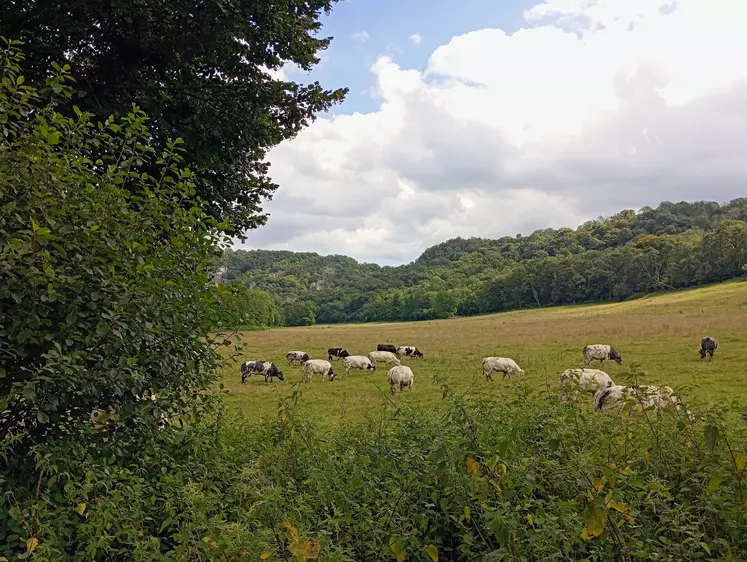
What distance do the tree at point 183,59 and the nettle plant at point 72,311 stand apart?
252cm

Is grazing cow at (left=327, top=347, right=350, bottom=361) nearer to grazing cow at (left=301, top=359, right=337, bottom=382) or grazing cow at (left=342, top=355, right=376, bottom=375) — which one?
grazing cow at (left=342, top=355, right=376, bottom=375)

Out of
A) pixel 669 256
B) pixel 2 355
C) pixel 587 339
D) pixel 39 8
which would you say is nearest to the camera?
pixel 2 355

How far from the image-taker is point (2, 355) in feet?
13.4

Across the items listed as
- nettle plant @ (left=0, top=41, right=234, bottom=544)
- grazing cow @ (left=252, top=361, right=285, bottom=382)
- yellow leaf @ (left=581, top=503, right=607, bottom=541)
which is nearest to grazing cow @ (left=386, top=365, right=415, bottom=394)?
grazing cow @ (left=252, top=361, right=285, bottom=382)

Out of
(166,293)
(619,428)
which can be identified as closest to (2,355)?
(166,293)

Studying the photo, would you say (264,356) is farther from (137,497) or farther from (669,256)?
(669,256)

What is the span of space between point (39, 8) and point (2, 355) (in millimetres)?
6283

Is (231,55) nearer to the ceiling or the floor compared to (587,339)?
nearer to the ceiling

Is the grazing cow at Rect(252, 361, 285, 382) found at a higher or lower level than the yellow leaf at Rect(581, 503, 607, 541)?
lower

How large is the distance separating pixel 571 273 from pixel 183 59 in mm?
112338

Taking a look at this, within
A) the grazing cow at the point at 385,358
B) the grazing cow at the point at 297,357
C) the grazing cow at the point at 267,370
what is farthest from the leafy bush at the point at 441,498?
the grazing cow at the point at 297,357

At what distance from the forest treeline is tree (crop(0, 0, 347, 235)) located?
41004mm

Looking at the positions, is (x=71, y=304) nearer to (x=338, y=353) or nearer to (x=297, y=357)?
(x=297, y=357)

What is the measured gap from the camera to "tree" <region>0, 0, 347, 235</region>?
7777mm
